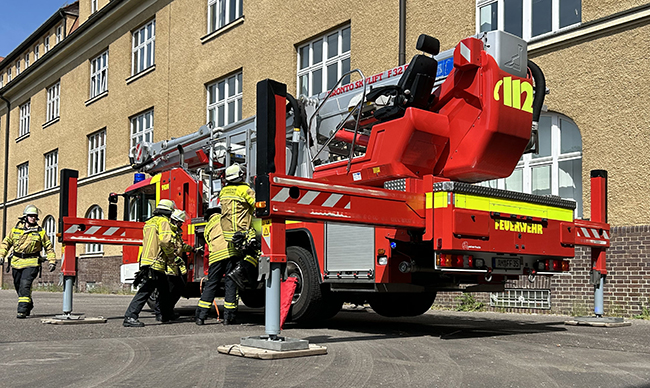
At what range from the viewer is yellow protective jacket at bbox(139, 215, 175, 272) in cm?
963

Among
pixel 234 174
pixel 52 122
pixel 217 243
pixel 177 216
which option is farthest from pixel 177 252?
pixel 52 122

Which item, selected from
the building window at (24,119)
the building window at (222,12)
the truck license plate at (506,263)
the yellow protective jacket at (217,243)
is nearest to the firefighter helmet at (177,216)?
the yellow protective jacket at (217,243)

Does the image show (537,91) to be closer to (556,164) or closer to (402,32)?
(556,164)

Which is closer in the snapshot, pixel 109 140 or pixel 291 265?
pixel 291 265

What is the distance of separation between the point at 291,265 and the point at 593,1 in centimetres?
708

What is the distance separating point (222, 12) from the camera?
22.2m

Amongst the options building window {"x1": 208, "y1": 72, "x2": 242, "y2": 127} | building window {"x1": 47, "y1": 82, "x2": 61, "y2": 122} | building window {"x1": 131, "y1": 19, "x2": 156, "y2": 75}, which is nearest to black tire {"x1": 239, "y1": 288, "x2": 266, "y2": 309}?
building window {"x1": 208, "y1": 72, "x2": 242, "y2": 127}

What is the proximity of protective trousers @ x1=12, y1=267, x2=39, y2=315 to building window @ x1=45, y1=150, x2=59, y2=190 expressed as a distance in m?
22.3

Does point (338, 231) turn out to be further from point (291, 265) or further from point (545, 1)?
point (545, 1)

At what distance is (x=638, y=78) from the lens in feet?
36.9

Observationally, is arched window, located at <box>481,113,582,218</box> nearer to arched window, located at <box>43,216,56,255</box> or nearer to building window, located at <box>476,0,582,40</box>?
building window, located at <box>476,0,582,40</box>

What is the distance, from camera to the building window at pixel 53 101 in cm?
3380

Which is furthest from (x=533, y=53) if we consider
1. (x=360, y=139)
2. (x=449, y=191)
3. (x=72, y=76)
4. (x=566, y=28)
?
(x=72, y=76)

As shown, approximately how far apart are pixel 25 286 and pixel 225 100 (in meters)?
11.3
